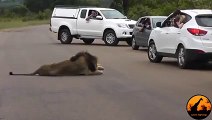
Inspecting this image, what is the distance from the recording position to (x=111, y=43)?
25828 millimetres

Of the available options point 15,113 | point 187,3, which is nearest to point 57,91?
point 15,113

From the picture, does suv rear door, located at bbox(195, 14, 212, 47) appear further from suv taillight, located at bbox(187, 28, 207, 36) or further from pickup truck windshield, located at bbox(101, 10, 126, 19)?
pickup truck windshield, located at bbox(101, 10, 126, 19)

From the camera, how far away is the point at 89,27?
27.0 m

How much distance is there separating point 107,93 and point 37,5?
105m

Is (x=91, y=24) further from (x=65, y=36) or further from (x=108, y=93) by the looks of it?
(x=108, y=93)

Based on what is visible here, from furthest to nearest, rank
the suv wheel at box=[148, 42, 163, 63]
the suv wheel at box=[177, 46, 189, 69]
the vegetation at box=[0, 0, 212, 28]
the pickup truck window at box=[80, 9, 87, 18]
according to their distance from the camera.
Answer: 1. the vegetation at box=[0, 0, 212, 28]
2. the pickup truck window at box=[80, 9, 87, 18]
3. the suv wheel at box=[148, 42, 163, 63]
4. the suv wheel at box=[177, 46, 189, 69]

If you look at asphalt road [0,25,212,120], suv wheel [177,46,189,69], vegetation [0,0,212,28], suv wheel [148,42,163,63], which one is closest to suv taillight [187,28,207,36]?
suv wheel [177,46,189,69]

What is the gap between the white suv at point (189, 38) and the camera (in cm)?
1321

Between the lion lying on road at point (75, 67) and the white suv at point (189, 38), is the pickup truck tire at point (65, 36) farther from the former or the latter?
the lion lying on road at point (75, 67)

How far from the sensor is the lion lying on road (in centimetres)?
1192

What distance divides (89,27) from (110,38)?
65.5 inches

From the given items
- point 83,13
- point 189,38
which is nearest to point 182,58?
point 189,38

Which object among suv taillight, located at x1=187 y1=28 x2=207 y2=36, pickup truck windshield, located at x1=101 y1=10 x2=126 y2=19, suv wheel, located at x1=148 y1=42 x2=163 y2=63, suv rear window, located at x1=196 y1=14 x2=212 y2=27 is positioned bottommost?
suv wheel, located at x1=148 y1=42 x2=163 y2=63

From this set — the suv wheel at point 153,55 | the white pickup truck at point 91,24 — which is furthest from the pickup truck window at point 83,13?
the suv wheel at point 153,55
